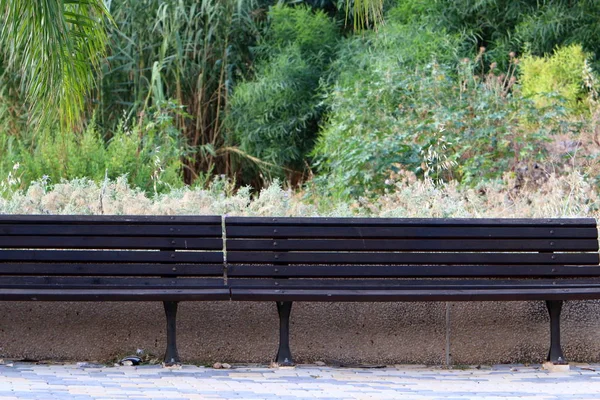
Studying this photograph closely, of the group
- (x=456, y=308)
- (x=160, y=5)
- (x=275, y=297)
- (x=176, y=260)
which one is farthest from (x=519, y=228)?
(x=160, y=5)

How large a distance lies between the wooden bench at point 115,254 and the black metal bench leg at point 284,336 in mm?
313

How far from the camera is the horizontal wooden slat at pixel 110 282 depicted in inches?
191

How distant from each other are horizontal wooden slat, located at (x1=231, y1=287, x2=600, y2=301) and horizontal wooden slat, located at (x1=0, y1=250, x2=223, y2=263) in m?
0.33

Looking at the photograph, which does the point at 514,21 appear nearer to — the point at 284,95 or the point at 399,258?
the point at 284,95

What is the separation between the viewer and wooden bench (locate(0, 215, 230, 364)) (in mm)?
4867

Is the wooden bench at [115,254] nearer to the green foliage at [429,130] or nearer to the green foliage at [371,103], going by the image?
the green foliage at [429,130]

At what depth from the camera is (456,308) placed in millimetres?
5121

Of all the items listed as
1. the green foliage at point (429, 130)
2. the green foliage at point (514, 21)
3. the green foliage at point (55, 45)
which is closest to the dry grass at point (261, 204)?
the green foliage at point (55, 45)

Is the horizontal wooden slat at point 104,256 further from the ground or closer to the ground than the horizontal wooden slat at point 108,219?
closer to the ground

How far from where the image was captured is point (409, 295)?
15.5 feet

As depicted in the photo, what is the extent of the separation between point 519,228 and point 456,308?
53cm

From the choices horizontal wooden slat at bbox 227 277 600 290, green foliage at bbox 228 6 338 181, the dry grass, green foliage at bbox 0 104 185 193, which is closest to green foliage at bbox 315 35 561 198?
the dry grass

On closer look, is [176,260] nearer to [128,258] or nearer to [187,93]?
[128,258]

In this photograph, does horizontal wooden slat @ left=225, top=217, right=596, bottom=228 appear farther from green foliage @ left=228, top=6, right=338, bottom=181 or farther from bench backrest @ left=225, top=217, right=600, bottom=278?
green foliage @ left=228, top=6, right=338, bottom=181
